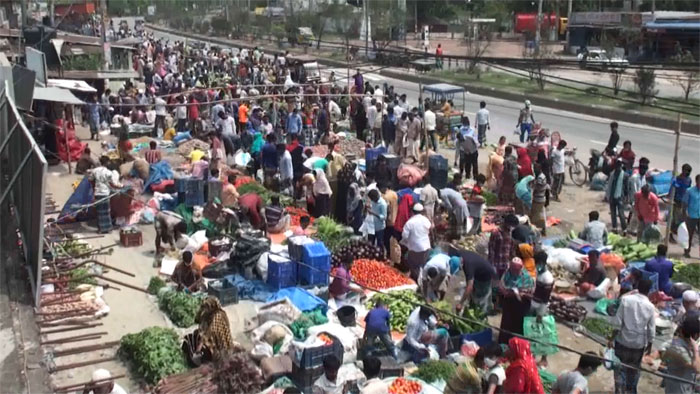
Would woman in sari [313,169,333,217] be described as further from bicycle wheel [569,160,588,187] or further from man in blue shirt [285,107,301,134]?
bicycle wheel [569,160,588,187]

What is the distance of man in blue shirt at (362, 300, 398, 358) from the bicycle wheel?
10597 millimetres

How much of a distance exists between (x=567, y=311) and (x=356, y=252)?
3787mm

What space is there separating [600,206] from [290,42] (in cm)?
5417

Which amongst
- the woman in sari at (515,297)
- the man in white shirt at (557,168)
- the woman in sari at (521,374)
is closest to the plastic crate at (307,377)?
the woman in sari at (521,374)

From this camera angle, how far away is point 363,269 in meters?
12.4

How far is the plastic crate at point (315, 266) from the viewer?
467 inches

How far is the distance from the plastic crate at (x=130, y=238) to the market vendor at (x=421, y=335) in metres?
6.88

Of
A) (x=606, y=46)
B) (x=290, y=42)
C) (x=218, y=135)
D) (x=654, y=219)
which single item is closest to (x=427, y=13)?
(x=290, y=42)

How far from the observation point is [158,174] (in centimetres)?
1770

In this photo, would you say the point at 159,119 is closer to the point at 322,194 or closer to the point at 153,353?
the point at 322,194

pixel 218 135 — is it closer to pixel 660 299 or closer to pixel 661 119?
pixel 660 299

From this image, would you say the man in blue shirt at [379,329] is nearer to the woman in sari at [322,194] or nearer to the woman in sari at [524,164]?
the woman in sari at [322,194]

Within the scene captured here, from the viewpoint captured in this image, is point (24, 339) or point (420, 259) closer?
point (24, 339)

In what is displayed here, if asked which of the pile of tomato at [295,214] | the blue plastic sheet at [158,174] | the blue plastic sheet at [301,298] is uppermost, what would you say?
the blue plastic sheet at [158,174]
